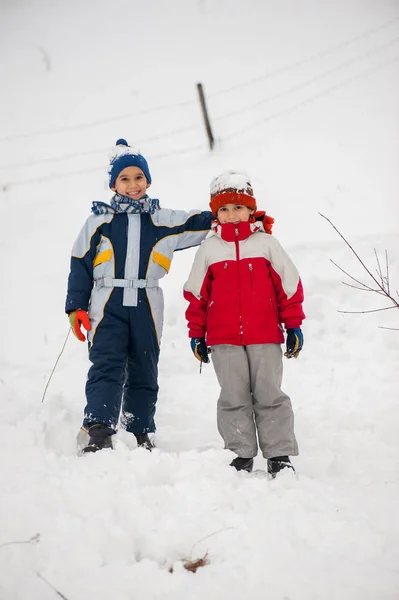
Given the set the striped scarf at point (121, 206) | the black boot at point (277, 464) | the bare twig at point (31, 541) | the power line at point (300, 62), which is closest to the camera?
the bare twig at point (31, 541)

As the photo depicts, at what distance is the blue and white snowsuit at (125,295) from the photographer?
10.6ft

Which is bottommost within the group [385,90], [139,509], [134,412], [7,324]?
[139,509]

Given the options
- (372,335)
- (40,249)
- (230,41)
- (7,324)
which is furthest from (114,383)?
(230,41)

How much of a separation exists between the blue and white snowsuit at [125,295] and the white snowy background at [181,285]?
0.40 m

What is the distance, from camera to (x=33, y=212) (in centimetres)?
916

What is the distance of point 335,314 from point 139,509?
391 centimetres

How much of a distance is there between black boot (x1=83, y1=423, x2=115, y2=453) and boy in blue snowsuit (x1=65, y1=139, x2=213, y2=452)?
0.16m

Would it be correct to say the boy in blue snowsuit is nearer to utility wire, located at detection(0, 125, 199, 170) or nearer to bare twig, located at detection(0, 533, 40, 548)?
bare twig, located at detection(0, 533, 40, 548)

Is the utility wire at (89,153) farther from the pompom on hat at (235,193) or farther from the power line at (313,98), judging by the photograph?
the pompom on hat at (235,193)

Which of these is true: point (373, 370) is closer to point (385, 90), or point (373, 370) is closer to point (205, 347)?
point (205, 347)

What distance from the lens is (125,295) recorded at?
3.27 m

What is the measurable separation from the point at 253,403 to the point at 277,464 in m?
0.42

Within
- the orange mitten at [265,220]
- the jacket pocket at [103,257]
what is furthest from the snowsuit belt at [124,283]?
the orange mitten at [265,220]

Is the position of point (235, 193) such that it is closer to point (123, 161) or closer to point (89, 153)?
point (123, 161)
